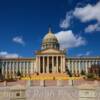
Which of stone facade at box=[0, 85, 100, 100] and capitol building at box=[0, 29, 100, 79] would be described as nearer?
stone facade at box=[0, 85, 100, 100]

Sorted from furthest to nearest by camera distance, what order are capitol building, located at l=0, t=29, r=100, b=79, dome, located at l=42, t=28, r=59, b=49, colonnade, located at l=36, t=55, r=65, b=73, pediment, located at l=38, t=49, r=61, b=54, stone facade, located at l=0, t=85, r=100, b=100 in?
1. capitol building, located at l=0, t=29, r=100, b=79
2. dome, located at l=42, t=28, r=59, b=49
3. colonnade, located at l=36, t=55, r=65, b=73
4. pediment, located at l=38, t=49, r=61, b=54
5. stone facade, located at l=0, t=85, r=100, b=100

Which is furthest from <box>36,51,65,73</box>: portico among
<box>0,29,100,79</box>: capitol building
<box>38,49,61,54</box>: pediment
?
<box>0,29,100,79</box>: capitol building

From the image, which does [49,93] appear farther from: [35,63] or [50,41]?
[50,41]

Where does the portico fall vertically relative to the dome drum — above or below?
below

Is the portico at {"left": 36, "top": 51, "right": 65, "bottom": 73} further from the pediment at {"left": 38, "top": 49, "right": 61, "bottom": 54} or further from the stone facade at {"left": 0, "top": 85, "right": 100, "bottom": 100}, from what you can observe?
the stone facade at {"left": 0, "top": 85, "right": 100, "bottom": 100}

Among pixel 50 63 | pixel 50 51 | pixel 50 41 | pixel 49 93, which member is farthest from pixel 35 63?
pixel 49 93

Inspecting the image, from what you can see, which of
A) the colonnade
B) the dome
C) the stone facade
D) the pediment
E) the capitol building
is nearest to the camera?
the stone facade

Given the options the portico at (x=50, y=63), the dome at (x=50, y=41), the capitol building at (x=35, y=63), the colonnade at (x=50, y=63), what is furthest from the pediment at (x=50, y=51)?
the dome at (x=50, y=41)

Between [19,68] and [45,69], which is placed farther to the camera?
[19,68]

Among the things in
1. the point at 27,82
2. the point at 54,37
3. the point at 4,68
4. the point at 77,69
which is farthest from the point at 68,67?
the point at 27,82

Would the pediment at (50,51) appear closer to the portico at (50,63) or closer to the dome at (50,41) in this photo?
the portico at (50,63)

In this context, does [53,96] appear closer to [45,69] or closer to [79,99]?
[79,99]

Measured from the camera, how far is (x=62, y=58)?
113m

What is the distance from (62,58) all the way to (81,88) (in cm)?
7088
